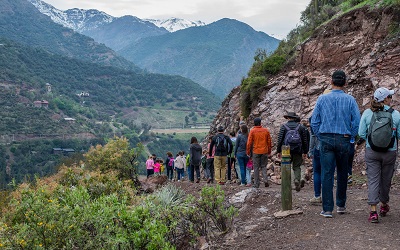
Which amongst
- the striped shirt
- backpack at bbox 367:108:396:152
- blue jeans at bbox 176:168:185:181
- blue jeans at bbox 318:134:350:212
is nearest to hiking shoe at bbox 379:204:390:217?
blue jeans at bbox 318:134:350:212

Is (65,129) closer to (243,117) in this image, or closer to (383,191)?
(243,117)

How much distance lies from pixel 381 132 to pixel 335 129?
546mm

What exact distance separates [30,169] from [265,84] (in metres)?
61.8

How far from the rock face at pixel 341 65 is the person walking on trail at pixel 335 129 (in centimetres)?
649

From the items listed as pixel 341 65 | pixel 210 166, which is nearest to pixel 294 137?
pixel 210 166

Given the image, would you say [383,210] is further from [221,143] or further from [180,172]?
[180,172]

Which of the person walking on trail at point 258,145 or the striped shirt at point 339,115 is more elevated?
the striped shirt at point 339,115

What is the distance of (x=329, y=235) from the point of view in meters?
5.46

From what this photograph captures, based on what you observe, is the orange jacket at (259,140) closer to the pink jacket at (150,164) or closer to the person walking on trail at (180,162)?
the person walking on trail at (180,162)

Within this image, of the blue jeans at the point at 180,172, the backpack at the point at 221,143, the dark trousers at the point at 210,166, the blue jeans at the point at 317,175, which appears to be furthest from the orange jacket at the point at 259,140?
the blue jeans at the point at 180,172

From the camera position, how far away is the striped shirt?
19.4 feet

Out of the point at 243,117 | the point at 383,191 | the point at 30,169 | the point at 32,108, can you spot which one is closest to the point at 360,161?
the point at 383,191

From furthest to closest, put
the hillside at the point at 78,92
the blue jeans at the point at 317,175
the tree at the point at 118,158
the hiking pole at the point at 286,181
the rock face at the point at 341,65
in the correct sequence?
→ the hillside at the point at 78,92 < the tree at the point at 118,158 < the rock face at the point at 341,65 < the blue jeans at the point at 317,175 < the hiking pole at the point at 286,181

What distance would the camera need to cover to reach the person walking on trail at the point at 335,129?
19.4 feet
